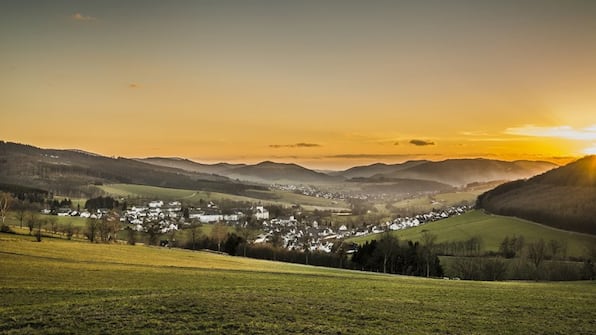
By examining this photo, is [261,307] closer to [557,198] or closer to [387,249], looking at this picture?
[387,249]

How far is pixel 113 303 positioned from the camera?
77.9 ft

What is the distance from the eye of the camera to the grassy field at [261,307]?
1961 cm

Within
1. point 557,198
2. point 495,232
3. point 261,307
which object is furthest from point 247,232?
point 557,198

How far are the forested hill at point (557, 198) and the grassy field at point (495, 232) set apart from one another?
15.4 ft

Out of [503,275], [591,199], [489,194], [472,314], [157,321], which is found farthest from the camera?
[489,194]

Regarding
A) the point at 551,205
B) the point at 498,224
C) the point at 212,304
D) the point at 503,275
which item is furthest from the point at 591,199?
the point at 212,304

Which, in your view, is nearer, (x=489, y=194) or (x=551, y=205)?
(x=551, y=205)

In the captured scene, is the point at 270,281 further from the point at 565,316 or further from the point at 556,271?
the point at 556,271

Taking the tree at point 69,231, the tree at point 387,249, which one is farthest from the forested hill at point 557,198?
the tree at point 69,231

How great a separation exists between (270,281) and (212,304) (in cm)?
1603

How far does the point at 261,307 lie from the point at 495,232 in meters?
130

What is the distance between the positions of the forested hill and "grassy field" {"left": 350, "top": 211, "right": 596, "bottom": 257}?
4.68 m

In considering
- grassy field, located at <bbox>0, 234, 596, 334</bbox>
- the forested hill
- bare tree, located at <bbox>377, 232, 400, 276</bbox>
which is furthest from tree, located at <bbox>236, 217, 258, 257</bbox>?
the forested hill

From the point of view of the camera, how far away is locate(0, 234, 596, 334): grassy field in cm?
1961
